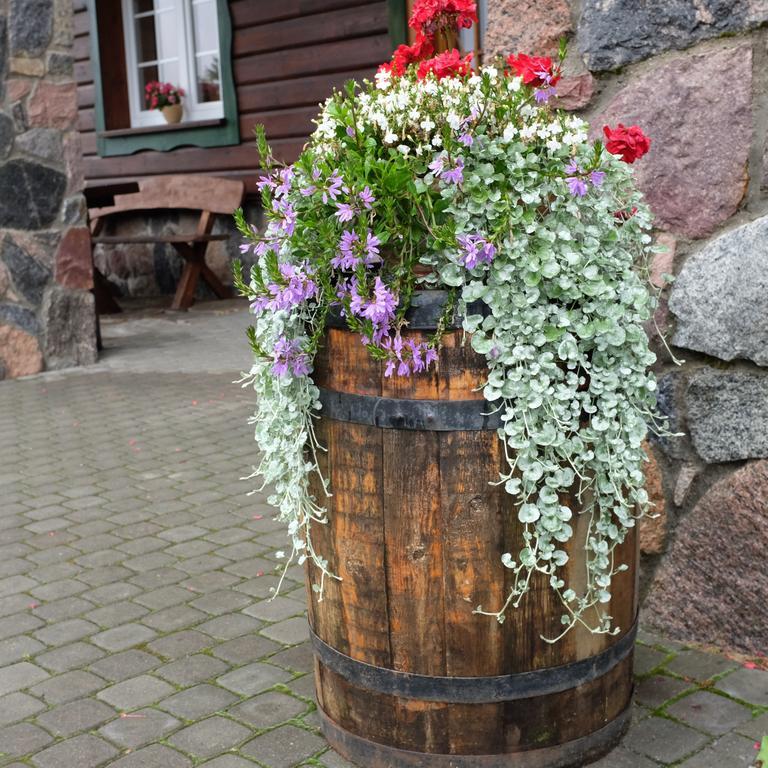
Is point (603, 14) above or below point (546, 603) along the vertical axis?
above

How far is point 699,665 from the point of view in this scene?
8.98 ft

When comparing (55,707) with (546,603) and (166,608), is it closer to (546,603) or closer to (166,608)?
(166,608)

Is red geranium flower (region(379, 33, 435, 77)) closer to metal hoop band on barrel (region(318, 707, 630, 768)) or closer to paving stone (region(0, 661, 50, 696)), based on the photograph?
metal hoop band on barrel (region(318, 707, 630, 768))

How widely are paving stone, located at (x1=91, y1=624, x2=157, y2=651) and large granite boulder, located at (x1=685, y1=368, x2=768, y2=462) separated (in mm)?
1585

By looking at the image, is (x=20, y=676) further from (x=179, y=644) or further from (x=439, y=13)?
(x=439, y=13)

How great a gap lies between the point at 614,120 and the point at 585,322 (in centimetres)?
99

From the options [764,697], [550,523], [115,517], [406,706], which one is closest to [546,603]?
[550,523]

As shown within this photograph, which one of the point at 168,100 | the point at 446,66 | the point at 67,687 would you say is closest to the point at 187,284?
the point at 168,100

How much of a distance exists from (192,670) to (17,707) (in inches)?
17.1

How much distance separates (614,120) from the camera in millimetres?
2828

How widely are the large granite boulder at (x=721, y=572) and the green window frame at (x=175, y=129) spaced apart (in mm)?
7383

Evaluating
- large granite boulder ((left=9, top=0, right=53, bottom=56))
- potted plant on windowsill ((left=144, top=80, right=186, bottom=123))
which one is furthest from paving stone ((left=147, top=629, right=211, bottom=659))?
potted plant on windowsill ((left=144, top=80, right=186, bottom=123))

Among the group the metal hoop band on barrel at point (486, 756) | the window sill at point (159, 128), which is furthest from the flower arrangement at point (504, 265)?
the window sill at point (159, 128)

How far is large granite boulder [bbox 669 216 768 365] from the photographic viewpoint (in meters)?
2.55
